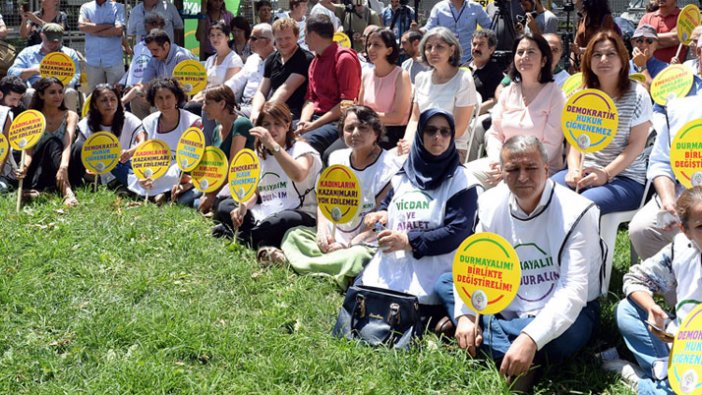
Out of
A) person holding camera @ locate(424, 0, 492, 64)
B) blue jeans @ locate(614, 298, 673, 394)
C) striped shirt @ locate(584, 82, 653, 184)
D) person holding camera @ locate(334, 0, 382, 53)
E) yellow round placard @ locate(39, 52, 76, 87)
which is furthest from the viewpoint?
person holding camera @ locate(334, 0, 382, 53)

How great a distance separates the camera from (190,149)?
274 inches

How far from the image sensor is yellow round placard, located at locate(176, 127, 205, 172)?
6.88 meters

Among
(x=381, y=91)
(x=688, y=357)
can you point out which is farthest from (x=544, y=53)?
(x=688, y=357)

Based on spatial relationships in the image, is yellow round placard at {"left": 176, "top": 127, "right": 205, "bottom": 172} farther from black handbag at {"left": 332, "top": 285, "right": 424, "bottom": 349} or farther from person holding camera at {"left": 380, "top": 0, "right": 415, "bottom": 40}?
person holding camera at {"left": 380, "top": 0, "right": 415, "bottom": 40}

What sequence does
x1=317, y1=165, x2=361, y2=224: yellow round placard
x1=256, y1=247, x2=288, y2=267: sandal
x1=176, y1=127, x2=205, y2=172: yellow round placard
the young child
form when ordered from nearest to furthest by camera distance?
the young child < x1=317, y1=165, x2=361, y2=224: yellow round placard < x1=256, y1=247, x2=288, y2=267: sandal < x1=176, y1=127, x2=205, y2=172: yellow round placard

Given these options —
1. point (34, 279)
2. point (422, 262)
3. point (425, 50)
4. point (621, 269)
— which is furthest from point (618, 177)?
point (34, 279)

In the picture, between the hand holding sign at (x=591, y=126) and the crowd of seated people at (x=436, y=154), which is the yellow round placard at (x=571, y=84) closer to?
the crowd of seated people at (x=436, y=154)

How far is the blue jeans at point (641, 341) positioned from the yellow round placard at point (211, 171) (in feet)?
12.0

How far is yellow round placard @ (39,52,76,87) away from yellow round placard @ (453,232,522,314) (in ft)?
21.9

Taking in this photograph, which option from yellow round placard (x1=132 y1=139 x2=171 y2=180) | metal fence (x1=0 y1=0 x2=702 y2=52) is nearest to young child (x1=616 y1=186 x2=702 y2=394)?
yellow round placard (x1=132 y1=139 x2=171 y2=180)

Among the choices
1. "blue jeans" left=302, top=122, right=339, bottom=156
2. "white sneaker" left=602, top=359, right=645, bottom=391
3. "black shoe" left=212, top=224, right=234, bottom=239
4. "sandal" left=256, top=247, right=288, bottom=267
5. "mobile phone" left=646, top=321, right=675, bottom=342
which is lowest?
"black shoe" left=212, top=224, right=234, bottom=239

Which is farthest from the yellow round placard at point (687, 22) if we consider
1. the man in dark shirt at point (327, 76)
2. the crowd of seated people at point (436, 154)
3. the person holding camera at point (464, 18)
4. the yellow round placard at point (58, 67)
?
the yellow round placard at point (58, 67)

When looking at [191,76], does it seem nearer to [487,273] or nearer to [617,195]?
[617,195]

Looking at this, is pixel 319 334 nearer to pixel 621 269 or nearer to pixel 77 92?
pixel 621 269
